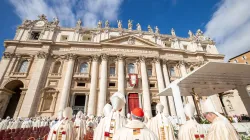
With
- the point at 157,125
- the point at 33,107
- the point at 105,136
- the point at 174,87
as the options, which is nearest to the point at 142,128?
the point at 105,136

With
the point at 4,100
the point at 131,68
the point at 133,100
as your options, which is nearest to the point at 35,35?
the point at 4,100

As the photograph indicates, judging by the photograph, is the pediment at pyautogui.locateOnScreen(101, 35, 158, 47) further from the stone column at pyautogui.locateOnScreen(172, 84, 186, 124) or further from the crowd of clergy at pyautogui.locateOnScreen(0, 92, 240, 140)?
the crowd of clergy at pyautogui.locateOnScreen(0, 92, 240, 140)

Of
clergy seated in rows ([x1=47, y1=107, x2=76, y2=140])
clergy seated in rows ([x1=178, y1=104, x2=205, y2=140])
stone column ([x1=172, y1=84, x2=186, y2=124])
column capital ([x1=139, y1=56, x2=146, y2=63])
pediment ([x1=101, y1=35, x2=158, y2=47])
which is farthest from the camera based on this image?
pediment ([x1=101, y1=35, x2=158, y2=47])

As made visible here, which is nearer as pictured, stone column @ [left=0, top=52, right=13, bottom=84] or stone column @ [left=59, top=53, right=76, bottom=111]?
stone column @ [left=59, top=53, right=76, bottom=111]

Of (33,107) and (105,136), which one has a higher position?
(33,107)

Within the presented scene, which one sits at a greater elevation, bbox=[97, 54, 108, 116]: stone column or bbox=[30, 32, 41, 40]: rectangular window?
bbox=[30, 32, 41, 40]: rectangular window

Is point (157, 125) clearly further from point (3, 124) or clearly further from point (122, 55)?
point (122, 55)

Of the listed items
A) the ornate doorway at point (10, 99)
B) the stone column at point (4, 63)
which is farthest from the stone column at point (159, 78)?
the stone column at point (4, 63)

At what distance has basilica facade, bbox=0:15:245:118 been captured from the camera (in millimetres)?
17719

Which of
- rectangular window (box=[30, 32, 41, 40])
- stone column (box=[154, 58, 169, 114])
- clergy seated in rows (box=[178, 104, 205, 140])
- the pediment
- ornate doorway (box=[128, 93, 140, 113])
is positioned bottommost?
clergy seated in rows (box=[178, 104, 205, 140])

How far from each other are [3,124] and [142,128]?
16.4 meters

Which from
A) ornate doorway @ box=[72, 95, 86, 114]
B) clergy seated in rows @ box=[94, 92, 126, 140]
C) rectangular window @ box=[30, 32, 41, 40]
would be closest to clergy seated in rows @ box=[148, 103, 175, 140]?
clergy seated in rows @ box=[94, 92, 126, 140]

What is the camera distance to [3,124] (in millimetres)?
12164

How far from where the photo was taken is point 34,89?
17.2 metres
